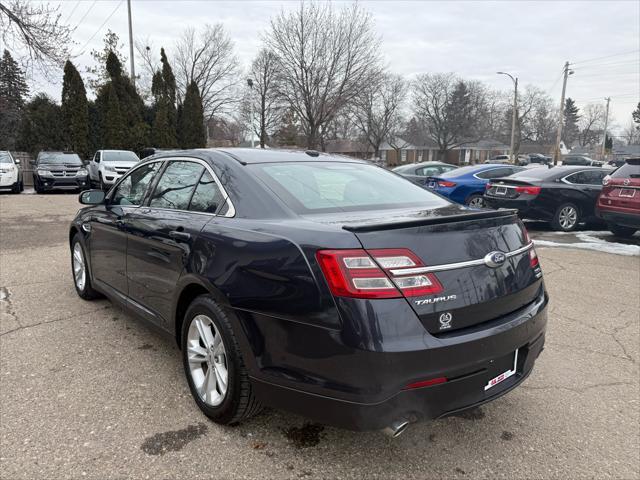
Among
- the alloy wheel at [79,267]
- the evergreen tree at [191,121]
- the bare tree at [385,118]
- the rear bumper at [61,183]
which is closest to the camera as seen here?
the alloy wheel at [79,267]

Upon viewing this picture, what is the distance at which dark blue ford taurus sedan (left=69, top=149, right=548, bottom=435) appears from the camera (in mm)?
1990

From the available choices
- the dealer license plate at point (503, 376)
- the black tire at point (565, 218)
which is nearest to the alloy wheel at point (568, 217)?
the black tire at point (565, 218)

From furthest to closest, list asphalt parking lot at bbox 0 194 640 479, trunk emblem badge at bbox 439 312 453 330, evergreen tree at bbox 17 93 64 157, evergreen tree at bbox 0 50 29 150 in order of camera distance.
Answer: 1. evergreen tree at bbox 0 50 29 150
2. evergreen tree at bbox 17 93 64 157
3. asphalt parking lot at bbox 0 194 640 479
4. trunk emblem badge at bbox 439 312 453 330

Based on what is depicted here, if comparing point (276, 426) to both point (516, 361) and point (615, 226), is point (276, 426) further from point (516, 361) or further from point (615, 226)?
point (615, 226)

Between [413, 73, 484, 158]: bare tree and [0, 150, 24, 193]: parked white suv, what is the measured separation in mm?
51319

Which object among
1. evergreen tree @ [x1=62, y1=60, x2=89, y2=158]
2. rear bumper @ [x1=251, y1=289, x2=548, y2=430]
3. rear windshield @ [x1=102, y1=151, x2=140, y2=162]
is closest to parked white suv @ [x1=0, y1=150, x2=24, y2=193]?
rear windshield @ [x1=102, y1=151, x2=140, y2=162]

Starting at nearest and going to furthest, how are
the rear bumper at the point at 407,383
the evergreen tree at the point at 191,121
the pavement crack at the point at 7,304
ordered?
the rear bumper at the point at 407,383 → the pavement crack at the point at 7,304 → the evergreen tree at the point at 191,121

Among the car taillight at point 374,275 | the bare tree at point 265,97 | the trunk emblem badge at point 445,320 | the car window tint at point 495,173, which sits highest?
the bare tree at point 265,97

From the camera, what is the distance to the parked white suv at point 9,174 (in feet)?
52.7

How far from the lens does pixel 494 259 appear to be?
2.26 m

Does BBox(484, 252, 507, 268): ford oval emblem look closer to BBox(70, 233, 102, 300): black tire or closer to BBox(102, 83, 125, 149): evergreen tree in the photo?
BBox(70, 233, 102, 300): black tire

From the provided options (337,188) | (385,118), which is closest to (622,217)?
(337,188)

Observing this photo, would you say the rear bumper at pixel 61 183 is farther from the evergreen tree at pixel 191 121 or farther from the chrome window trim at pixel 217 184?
the chrome window trim at pixel 217 184

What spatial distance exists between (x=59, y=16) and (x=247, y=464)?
15.5 m
